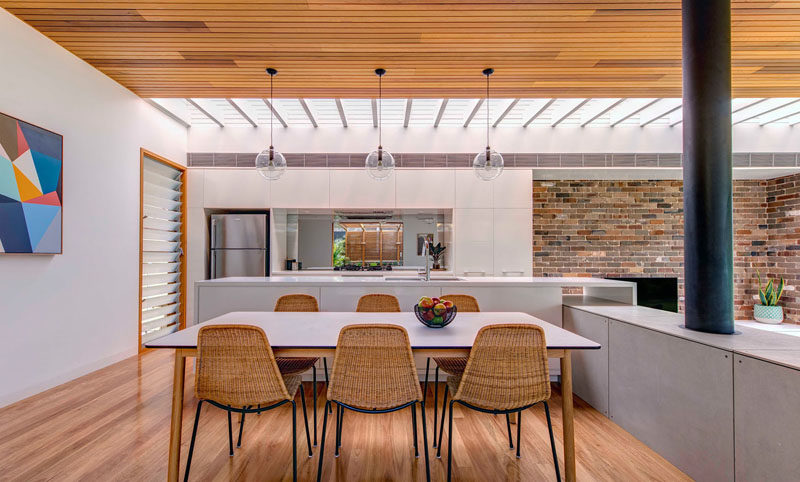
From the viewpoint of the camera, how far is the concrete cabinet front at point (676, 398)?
1.75 m

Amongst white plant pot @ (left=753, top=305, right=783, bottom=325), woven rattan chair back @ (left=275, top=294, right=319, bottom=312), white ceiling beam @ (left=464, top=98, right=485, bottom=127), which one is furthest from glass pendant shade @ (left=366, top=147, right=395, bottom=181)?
white plant pot @ (left=753, top=305, right=783, bottom=325)

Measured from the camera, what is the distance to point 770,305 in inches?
231

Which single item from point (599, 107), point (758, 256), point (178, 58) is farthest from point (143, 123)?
point (758, 256)

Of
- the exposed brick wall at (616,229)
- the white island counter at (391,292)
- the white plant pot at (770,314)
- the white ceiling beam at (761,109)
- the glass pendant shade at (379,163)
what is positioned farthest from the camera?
the exposed brick wall at (616,229)

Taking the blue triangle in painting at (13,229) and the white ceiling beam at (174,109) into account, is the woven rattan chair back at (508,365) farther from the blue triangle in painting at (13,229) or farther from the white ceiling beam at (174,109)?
the white ceiling beam at (174,109)

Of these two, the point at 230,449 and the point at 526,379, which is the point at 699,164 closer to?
the point at 526,379

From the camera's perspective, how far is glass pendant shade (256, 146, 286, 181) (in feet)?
11.9

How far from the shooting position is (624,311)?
9.28 feet

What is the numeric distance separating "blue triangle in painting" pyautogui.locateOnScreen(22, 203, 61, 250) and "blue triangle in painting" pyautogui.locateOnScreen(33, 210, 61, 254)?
35 millimetres

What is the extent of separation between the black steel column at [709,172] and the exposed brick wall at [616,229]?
3.95 m

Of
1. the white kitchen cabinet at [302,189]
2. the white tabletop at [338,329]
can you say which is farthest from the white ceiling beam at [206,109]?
the white tabletop at [338,329]

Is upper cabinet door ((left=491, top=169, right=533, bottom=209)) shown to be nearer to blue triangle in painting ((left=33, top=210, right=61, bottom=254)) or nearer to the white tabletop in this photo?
the white tabletop

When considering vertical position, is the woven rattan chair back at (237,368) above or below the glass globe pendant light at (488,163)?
below

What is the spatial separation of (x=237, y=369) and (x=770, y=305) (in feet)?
25.3
